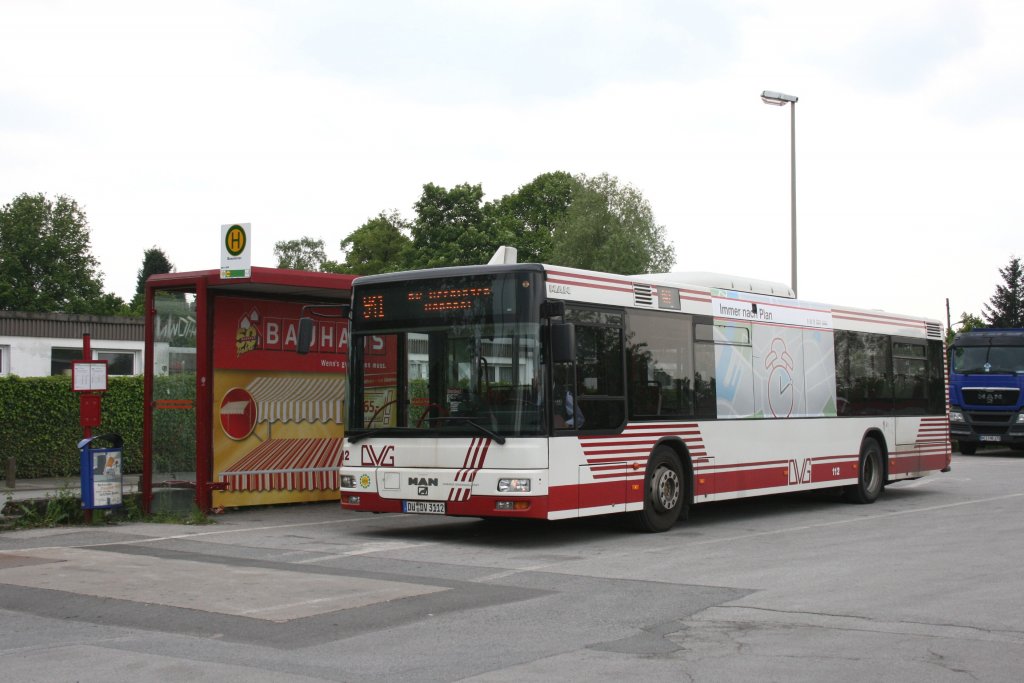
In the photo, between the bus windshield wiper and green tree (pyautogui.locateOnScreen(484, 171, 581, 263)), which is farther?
green tree (pyautogui.locateOnScreen(484, 171, 581, 263))

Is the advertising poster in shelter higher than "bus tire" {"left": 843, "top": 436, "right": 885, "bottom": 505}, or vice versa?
the advertising poster in shelter

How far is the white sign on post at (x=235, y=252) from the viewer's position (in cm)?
1496

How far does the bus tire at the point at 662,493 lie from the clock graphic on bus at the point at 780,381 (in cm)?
253

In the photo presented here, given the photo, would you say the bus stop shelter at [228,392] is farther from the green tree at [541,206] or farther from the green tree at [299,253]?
the green tree at [299,253]

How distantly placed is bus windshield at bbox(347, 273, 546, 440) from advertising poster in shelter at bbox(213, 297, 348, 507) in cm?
244

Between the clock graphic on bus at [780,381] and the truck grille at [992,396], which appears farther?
the truck grille at [992,396]

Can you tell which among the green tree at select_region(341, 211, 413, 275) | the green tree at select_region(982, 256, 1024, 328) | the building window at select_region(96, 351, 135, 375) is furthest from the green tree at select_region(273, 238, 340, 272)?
the building window at select_region(96, 351, 135, 375)

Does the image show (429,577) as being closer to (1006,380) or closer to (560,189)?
(1006,380)

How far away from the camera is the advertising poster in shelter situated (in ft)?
53.1

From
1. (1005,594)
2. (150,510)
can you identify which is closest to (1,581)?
(150,510)

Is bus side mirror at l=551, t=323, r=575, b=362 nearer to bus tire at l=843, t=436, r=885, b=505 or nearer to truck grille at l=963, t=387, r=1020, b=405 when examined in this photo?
bus tire at l=843, t=436, r=885, b=505

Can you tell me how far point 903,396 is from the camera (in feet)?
64.6

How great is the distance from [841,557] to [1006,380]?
2339 cm

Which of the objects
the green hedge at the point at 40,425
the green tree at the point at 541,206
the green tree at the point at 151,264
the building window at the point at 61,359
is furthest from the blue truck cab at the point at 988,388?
the green tree at the point at 151,264
